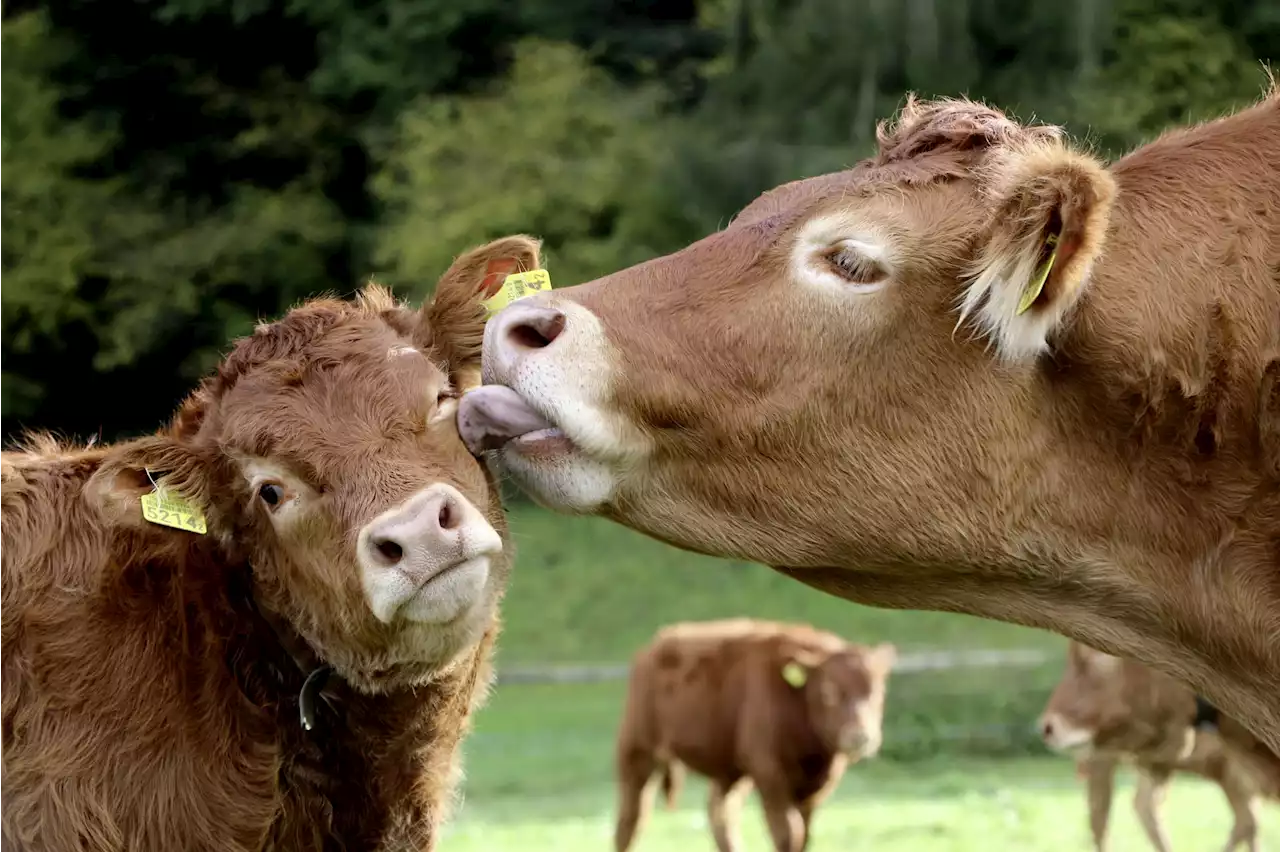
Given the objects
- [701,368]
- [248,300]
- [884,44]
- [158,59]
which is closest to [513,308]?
[701,368]

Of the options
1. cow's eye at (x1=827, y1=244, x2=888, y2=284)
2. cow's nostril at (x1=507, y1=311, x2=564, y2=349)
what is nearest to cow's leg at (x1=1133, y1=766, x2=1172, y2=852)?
cow's eye at (x1=827, y1=244, x2=888, y2=284)

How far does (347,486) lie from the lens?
12.1 ft

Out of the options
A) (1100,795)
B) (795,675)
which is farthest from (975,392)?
(795,675)

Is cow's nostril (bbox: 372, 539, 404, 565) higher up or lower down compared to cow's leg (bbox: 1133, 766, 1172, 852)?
higher up

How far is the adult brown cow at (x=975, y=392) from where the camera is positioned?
9.31 ft

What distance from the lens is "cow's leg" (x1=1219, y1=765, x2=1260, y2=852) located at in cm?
787

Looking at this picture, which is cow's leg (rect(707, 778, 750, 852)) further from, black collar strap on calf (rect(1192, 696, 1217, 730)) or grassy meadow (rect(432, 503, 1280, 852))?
black collar strap on calf (rect(1192, 696, 1217, 730))

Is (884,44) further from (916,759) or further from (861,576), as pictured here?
(861,576)

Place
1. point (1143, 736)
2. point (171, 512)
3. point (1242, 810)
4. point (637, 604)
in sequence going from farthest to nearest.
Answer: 1. point (637, 604)
2. point (1143, 736)
3. point (1242, 810)
4. point (171, 512)

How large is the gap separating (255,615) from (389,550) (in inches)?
29.0

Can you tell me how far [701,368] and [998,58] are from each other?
23835 mm

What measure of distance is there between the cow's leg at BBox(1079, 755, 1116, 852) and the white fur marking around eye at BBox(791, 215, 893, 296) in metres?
5.68

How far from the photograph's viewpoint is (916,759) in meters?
14.0

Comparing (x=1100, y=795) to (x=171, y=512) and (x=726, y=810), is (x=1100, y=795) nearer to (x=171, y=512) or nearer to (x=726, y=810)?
(x=726, y=810)
